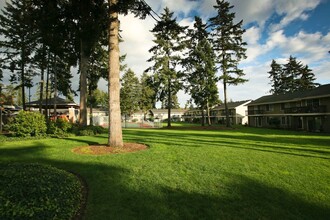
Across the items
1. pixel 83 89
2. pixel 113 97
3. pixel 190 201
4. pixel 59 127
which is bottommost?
pixel 190 201

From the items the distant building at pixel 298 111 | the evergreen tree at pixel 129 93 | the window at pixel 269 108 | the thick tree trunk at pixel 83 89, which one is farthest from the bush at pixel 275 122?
the evergreen tree at pixel 129 93

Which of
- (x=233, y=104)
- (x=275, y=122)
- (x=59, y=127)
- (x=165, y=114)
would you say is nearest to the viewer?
(x=59, y=127)

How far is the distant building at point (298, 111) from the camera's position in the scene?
97.9 feet

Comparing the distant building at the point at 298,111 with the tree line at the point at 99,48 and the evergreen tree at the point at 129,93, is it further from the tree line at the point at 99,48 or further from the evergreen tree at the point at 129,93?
the evergreen tree at the point at 129,93

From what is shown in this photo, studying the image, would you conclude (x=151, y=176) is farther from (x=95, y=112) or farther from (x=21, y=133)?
(x=95, y=112)

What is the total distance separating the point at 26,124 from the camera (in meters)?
16.8

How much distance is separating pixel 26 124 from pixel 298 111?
35.9m

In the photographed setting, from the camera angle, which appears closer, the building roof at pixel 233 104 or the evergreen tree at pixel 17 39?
the evergreen tree at pixel 17 39

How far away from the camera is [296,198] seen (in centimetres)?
532

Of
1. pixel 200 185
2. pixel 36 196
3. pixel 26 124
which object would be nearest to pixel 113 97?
pixel 200 185

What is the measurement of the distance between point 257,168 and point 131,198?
4.99 m

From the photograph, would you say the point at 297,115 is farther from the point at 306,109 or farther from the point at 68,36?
the point at 68,36

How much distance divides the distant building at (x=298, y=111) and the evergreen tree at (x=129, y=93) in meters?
35.4

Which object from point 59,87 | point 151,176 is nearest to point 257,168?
point 151,176
